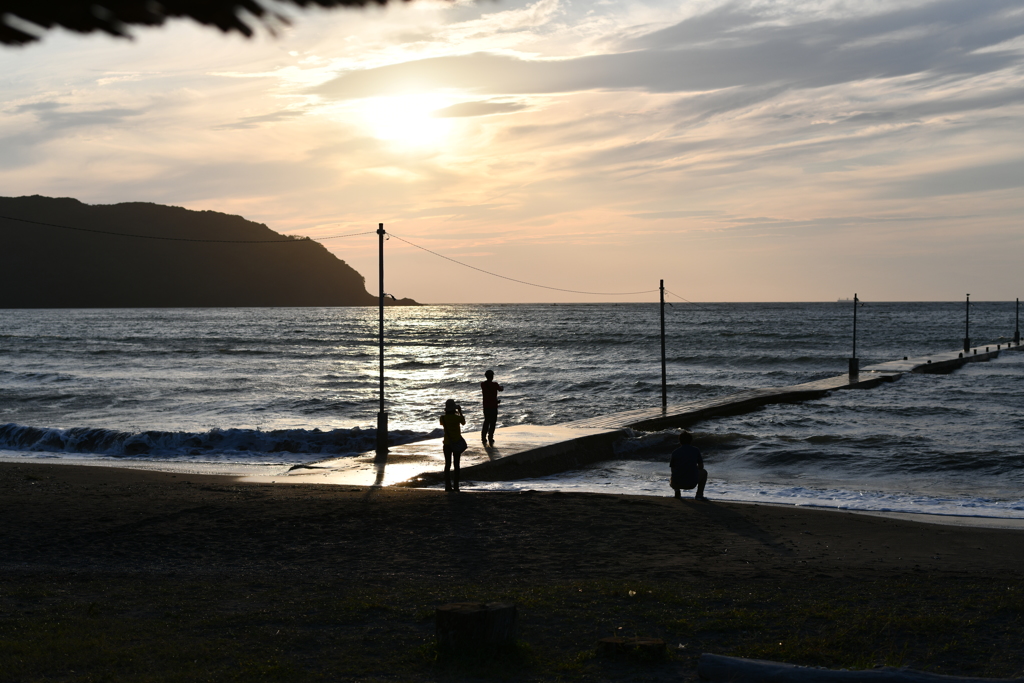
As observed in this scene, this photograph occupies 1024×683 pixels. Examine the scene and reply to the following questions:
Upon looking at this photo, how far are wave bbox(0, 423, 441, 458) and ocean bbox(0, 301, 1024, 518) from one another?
6 cm

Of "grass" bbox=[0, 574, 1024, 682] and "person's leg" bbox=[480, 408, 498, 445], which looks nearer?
"grass" bbox=[0, 574, 1024, 682]

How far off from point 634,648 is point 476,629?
1220 mm

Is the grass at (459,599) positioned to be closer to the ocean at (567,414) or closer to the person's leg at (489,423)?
the ocean at (567,414)

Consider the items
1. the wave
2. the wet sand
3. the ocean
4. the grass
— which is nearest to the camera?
the grass

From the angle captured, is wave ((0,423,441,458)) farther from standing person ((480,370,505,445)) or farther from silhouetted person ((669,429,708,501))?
silhouetted person ((669,429,708,501))

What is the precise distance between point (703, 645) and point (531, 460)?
10957 millimetres

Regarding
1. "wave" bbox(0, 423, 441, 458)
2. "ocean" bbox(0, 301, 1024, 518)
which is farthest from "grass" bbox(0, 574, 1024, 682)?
"wave" bbox(0, 423, 441, 458)

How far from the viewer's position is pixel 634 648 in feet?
20.5

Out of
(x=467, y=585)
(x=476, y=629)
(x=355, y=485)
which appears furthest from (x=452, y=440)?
(x=476, y=629)

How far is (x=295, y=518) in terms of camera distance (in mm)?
11570

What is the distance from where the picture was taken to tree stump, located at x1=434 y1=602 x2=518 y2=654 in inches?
249

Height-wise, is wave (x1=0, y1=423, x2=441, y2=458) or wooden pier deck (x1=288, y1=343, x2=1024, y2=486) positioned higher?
wooden pier deck (x1=288, y1=343, x2=1024, y2=486)

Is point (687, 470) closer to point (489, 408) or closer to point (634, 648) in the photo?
point (489, 408)

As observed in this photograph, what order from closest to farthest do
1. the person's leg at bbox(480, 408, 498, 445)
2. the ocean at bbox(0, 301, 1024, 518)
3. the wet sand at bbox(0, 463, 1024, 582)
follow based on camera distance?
the wet sand at bbox(0, 463, 1024, 582)
the ocean at bbox(0, 301, 1024, 518)
the person's leg at bbox(480, 408, 498, 445)
